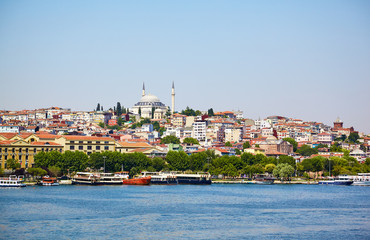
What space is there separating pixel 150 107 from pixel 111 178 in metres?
98.3

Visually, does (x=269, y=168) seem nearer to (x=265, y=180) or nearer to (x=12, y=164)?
(x=265, y=180)

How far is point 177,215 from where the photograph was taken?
35.4 m

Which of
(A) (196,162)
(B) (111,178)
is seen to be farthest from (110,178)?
(A) (196,162)

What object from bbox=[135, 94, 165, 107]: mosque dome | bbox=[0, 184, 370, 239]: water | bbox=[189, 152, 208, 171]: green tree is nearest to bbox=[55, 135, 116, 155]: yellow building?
bbox=[189, 152, 208, 171]: green tree

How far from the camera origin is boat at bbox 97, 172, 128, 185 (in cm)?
5922

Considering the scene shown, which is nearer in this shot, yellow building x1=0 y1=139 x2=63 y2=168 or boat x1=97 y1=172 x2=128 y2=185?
boat x1=97 y1=172 x2=128 y2=185

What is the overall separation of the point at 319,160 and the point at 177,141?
3366cm

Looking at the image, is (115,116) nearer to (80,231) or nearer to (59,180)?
(59,180)

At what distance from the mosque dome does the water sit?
11128cm

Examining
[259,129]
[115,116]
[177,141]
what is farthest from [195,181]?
[115,116]

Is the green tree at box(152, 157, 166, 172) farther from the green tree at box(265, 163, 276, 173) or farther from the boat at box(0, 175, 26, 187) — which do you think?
the boat at box(0, 175, 26, 187)

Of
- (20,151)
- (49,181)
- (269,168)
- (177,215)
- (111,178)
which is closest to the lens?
(177,215)

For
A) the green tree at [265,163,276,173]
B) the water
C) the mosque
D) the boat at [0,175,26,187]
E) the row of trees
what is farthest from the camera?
the mosque

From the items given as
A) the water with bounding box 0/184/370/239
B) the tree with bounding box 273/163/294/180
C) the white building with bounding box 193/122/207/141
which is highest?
the white building with bounding box 193/122/207/141
